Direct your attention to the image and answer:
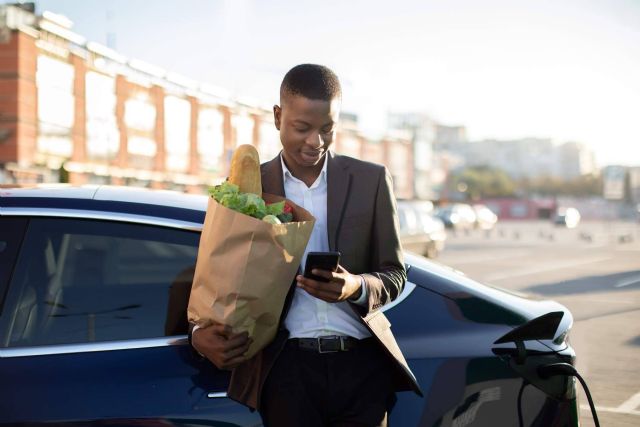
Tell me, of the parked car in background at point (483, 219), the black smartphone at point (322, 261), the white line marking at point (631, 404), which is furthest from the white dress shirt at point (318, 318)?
the parked car in background at point (483, 219)

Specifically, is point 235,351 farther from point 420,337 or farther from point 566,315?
point 566,315

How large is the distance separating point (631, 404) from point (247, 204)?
492 cm

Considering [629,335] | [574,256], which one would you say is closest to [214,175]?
[574,256]

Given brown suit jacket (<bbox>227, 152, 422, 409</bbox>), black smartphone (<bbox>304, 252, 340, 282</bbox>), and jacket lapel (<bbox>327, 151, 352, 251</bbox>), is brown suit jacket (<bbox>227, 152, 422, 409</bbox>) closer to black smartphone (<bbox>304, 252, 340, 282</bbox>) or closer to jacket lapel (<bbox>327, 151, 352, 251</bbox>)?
jacket lapel (<bbox>327, 151, 352, 251</bbox>)

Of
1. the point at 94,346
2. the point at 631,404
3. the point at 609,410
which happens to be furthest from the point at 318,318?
the point at 631,404

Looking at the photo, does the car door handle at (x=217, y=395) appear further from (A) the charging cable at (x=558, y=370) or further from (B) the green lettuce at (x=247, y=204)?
(A) the charging cable at (x=558, y=370)

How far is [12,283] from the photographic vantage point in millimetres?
2607

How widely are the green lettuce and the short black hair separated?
339 mm

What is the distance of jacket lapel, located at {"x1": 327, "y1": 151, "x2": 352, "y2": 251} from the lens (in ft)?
7.17

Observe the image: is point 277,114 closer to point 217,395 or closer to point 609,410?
point 217,395

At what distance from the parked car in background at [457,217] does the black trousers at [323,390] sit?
175ft

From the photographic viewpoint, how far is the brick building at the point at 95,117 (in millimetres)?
39141

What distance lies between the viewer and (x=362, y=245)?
7.23 feet

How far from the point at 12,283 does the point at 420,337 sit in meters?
1.37
